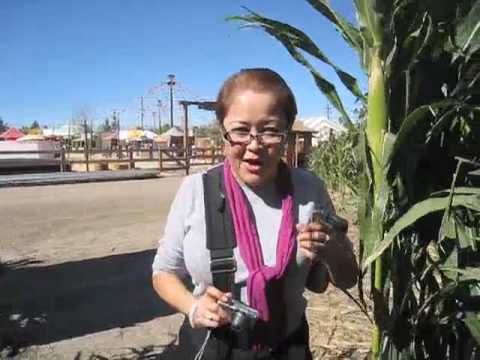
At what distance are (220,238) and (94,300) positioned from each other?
3.73 m

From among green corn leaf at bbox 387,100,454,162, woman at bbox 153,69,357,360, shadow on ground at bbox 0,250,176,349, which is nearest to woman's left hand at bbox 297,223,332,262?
woman at bbox 153,69,357,360

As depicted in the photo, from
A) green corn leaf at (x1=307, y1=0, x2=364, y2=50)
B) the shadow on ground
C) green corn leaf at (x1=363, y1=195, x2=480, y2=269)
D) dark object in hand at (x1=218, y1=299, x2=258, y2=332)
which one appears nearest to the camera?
dark object in hand at (x1=218, y1=299, x2=258, y2=332)

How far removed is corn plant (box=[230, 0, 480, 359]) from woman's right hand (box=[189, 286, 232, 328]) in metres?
0.58

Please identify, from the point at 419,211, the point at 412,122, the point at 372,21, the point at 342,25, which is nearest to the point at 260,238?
the point at 419,211

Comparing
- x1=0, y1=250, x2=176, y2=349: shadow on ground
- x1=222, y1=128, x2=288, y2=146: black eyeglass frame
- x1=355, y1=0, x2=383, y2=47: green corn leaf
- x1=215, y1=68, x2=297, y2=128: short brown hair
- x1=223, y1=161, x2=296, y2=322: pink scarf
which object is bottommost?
x1=0, y1=250, x2=176, y2=349: shadow on ground

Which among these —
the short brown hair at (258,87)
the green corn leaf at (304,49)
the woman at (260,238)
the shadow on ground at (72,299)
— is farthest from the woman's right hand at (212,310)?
the shadow on ground at (72,299)

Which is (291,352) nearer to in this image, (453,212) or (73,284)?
(453,212)

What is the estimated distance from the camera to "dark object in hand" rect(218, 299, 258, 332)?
1400 millimetres

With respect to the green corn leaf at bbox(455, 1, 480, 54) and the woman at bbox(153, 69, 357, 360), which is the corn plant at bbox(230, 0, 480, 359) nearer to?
the green corn leaf at bbox(455, 1, 480, 54)

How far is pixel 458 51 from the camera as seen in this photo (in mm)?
1921

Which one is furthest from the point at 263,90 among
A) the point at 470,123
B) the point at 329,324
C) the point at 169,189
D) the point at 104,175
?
the point at 104,175

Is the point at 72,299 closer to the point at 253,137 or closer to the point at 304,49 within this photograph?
the point at 304,49

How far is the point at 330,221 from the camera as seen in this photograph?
1492 mm

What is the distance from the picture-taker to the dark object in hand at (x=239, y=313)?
140 cm
